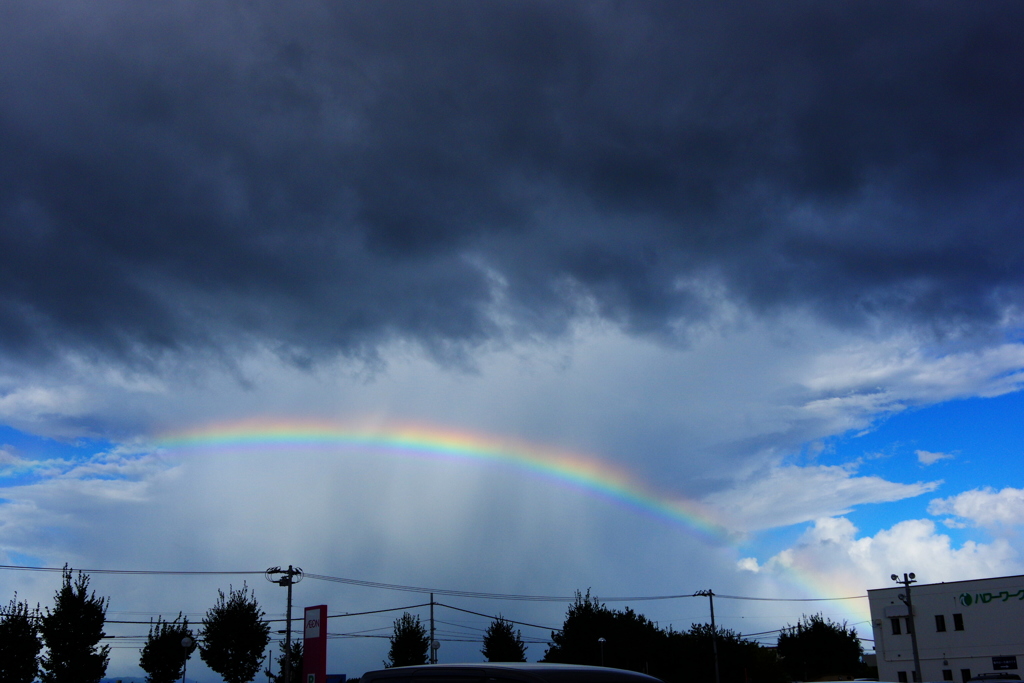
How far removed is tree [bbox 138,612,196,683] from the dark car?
55.9 metres

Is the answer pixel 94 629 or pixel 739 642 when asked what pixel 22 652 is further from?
pixel 739 642

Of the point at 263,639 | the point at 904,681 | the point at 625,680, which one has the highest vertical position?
the point at 625,680

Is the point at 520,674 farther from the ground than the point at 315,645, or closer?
farther from the ground

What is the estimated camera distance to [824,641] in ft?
254

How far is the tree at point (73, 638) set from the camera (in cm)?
4381

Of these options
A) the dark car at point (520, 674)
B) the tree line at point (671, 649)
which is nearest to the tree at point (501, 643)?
the tree line at point (671, 649)

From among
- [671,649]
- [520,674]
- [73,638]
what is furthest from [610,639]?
[520,674]

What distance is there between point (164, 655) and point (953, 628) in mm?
65611

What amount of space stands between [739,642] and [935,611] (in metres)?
21.3

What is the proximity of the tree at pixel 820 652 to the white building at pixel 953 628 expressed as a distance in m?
6.41

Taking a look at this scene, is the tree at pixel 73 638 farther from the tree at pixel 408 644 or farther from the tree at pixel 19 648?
the tree at pixel 408 644

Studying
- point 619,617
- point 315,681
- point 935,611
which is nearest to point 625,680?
point 315,681

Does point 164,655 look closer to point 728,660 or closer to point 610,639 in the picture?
point 610,639

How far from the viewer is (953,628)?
2581 inches
